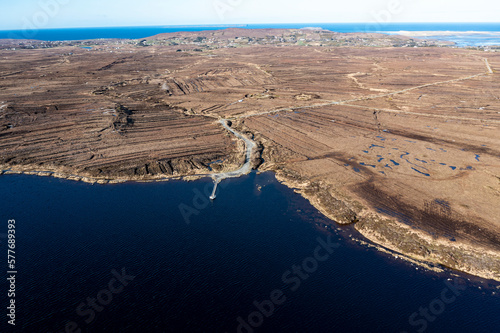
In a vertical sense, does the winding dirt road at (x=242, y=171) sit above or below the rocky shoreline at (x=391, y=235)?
above

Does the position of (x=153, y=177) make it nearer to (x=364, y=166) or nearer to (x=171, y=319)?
(x=171, y=319)

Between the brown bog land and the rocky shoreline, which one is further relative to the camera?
the brown bog land

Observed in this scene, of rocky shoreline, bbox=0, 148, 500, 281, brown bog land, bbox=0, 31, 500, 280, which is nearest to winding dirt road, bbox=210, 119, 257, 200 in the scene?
brown bog land, bbox=0, 31, 500, 280

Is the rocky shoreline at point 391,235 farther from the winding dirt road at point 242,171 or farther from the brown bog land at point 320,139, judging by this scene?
the winding dirt road at point 242,171

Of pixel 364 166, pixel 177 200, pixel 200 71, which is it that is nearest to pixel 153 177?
pixel 177 200

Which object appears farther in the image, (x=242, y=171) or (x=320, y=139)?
(x=320, y=139)

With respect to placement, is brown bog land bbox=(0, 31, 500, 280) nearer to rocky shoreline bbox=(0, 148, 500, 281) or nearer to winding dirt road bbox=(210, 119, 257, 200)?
rocky shoreline bbox=(0, 148, 500, 281)

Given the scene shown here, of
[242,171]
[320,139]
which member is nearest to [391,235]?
[242,171]

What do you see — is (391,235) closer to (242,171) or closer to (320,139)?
(242,171)

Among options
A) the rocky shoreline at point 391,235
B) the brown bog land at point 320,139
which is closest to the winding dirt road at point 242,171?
the brown bog land at point 320,139
